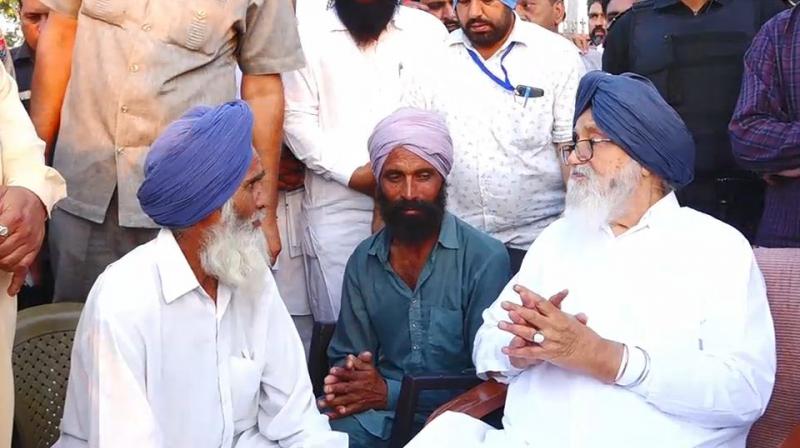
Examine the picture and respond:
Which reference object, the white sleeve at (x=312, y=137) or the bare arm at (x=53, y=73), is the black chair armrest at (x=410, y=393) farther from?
the bare arm at (x=53, y=73)

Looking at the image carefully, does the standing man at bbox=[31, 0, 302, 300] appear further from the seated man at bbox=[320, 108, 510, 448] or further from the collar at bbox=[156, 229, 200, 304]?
the collar at bbox=[156, 229, 200, 304]

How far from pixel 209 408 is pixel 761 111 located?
233 cm

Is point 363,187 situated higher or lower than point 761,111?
lower

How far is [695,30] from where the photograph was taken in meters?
4.37

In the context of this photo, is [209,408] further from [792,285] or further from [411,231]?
[792,285]

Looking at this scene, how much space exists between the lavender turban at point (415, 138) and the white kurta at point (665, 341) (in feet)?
3.33

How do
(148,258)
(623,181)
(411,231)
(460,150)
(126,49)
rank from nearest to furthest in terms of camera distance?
(148,258) → (623,181) → (126,49) → (411,231) → (460,150)

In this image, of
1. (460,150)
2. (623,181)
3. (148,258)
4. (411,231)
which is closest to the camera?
(148,258)

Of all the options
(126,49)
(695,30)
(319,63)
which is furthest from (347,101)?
(695,30)

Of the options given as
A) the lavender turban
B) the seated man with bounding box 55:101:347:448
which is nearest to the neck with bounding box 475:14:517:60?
the lavender turban

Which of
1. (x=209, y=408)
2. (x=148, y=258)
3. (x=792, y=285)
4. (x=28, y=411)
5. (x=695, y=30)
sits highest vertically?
(x=695, y=30)

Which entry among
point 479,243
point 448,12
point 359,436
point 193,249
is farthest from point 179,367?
point 448,12

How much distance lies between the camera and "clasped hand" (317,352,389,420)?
12.8ft

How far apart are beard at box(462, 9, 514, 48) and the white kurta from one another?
141cm
